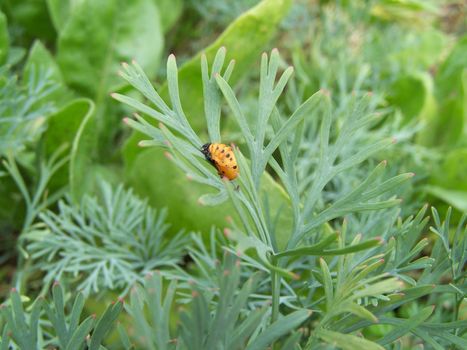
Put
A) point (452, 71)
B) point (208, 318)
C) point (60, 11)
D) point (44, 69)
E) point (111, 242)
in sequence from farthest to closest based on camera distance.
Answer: point (452, 71)
point (60, 11)
point (44, 69)
point (111, 242)
point (208, 318)

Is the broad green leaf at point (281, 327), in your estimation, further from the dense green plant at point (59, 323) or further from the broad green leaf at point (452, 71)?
the broad green leaf at point (452, 71)

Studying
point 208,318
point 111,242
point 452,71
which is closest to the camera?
point 208,318

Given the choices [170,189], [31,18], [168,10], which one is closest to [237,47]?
[170,189]

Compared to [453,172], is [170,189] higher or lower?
higher

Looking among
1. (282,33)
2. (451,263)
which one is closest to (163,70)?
(282,33)

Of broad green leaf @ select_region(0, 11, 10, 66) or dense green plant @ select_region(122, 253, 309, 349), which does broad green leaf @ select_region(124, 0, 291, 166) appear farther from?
dense green plant @ select_region(122, 253, 309, 349)

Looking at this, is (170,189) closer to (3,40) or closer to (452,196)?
(3,40)

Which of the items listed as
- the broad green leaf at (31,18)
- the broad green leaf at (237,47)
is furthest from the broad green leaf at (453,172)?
the broad green leaf at (31,18)

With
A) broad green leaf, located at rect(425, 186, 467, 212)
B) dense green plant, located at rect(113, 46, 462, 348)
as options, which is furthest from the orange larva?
broad green leaf, located at rect(425, 186, 467, 212)
